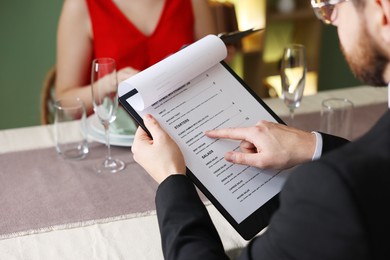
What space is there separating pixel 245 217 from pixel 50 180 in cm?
49

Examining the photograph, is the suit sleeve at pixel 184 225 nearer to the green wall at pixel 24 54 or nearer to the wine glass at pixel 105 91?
the wine glass at pixel 105 91

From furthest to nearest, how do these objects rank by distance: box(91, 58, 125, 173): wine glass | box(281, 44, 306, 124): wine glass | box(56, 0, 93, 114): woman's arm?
1. box(56, 0, 93, 114): woman's arm
2. box(281, 44, 306, 124): wine glass
3. box(91, 58, 125, 173): wine glass

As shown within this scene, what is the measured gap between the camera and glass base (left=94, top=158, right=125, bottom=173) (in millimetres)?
1277

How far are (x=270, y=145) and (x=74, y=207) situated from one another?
16.8 inches

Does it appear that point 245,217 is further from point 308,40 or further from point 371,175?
point 308,40

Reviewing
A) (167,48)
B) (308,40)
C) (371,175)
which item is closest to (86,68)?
(167,48)

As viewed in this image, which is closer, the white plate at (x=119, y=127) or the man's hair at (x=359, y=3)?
the man's hair at (x=359, y=3)

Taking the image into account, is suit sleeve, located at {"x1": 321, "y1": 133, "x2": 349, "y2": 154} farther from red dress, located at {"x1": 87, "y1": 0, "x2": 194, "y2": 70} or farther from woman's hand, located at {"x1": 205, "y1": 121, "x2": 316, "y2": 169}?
red dress, located at {"x1": 87, "y1": 0, "x2": 194, "y2": 70}

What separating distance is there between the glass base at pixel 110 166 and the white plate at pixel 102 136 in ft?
0.23

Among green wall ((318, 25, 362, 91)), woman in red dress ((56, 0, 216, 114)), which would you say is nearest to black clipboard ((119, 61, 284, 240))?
woman in red dress ((56, 0, 216, 114))

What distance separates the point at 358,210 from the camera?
0.63 m

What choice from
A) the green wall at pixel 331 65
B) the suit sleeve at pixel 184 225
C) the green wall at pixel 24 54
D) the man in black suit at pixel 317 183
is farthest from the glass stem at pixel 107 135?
the green wall at pixel 331 65

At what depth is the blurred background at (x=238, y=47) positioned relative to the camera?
251 cm

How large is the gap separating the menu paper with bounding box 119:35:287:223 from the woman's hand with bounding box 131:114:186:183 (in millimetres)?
23
